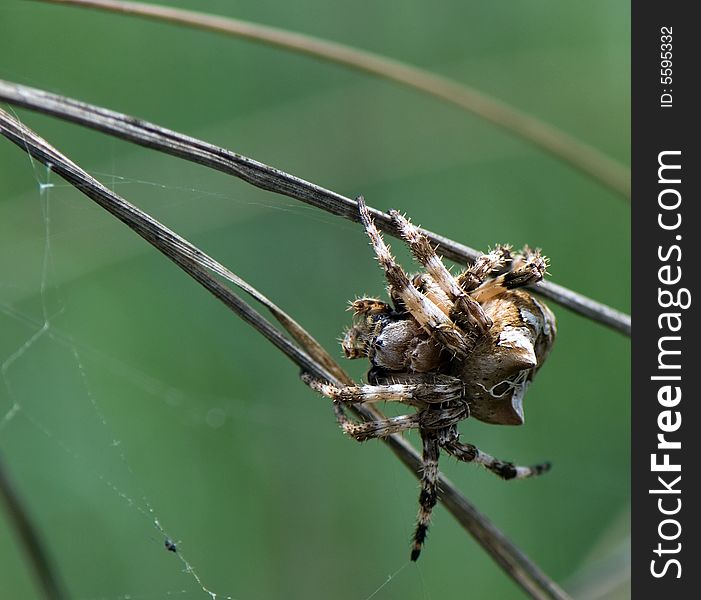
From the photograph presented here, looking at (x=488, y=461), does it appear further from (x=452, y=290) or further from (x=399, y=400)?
(x=452, y=290)

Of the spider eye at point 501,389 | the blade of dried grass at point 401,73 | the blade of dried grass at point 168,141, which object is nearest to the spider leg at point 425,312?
the spider eye at point 501,389

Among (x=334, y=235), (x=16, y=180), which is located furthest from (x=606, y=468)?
(x=16, y=180)

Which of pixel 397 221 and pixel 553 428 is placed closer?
pixel 397 221

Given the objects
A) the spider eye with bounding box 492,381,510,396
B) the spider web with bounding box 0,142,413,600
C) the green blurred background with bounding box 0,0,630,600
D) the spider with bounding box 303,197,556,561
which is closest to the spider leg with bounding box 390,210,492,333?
the spider with bounding box 303,197,556,561

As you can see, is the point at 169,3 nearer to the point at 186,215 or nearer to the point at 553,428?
the point at 186,215

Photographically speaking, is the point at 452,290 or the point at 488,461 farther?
the point at 488,461

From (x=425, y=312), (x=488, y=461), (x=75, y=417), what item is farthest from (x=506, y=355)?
(x=75, y=417)

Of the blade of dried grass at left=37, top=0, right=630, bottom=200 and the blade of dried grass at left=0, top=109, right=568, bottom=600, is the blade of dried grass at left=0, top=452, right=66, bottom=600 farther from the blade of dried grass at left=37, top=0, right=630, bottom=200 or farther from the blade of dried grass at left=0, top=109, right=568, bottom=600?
the blade of dried grass at left=37, top=0, right=630, bottom=200
